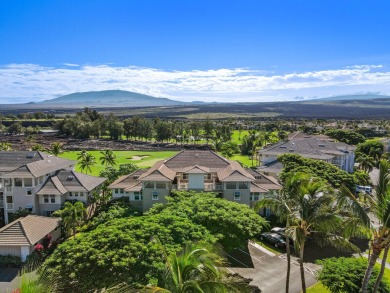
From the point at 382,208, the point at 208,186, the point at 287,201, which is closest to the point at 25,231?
the point at 208,186

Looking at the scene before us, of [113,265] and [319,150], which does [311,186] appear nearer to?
[113,265]

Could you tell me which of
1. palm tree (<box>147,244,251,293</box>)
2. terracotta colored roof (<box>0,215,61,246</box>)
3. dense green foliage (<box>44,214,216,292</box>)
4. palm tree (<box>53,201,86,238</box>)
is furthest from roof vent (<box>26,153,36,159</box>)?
palm tree (<box>147,244,251,293</box>)

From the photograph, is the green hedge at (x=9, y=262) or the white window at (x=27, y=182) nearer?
the green hedge at (x=9, y=262)

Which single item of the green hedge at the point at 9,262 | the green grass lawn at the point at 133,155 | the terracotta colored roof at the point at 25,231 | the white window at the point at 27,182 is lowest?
the green hedge at the point at 9,262

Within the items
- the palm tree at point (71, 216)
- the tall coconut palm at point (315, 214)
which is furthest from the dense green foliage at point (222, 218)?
the palm tree at point (71, 216)

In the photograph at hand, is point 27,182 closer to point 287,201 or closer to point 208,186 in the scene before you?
point 208,186

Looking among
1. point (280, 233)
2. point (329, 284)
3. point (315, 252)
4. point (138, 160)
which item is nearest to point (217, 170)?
point (280, 233)

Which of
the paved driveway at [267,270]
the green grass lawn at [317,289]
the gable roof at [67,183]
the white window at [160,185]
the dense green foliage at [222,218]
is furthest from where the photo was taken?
the gable roof at [67,183]

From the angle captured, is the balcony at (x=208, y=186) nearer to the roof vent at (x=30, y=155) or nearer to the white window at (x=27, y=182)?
the white window at (x=27, y=182)
